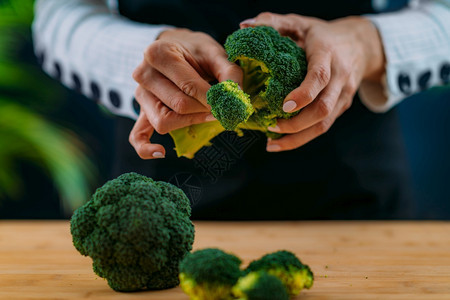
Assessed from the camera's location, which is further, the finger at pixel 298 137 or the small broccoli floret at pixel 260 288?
the finger at pixel 298 137

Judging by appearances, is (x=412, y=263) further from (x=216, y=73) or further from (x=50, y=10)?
(x=50, y=10)

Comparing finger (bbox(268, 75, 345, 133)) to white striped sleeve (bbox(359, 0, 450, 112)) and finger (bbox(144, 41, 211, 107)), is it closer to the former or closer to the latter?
finger (bbox(144, 41, 211, 107))

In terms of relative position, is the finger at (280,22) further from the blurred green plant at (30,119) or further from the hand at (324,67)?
the blurred green plant at (30,119)

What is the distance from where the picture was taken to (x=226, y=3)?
173cm

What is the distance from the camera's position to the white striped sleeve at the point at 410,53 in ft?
5.12

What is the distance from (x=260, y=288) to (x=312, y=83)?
1.64ft

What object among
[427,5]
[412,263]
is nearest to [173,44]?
[412,263]

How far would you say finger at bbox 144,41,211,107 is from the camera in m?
1.08

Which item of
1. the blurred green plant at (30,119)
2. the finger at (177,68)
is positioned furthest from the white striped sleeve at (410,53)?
the blurred green plant at (30,119)

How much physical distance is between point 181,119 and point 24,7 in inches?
54.6

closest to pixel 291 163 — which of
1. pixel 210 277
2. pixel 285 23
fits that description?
pixel 285 23

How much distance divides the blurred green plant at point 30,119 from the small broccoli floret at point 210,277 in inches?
55.6

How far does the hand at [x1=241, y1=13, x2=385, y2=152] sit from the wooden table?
0.30 metres

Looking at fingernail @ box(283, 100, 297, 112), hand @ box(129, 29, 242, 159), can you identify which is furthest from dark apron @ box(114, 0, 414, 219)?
fingernail @ box(283, 100, 297, 112)
